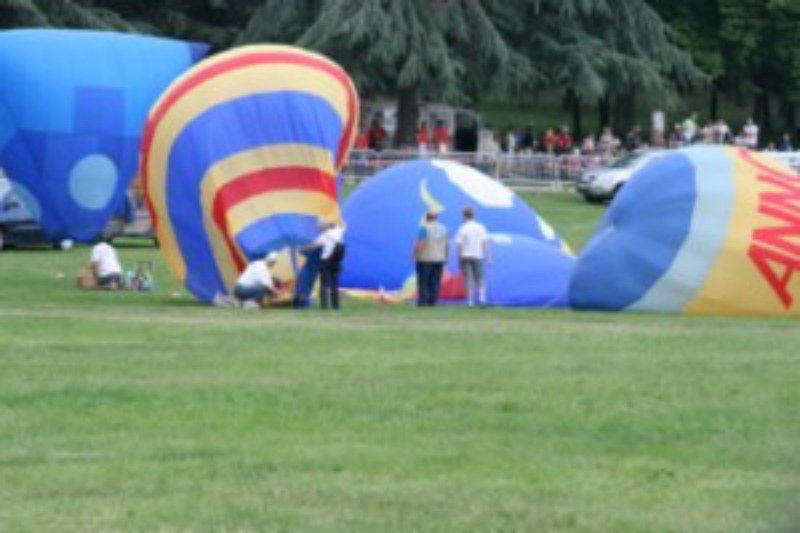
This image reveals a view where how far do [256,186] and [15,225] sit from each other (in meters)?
14.6

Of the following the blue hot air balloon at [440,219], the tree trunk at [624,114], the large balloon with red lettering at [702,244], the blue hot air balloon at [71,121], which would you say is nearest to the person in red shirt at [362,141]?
the tree trunk at [624,114]

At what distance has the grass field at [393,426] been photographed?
33.3 feet

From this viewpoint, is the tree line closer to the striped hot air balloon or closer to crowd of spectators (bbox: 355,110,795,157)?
crowd of spectators (bbox: 355,110,795,157)

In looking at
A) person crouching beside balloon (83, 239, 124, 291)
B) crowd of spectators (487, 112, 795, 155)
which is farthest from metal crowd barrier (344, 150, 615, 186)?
person crouching beside balloon (83, 239, 124, 291)

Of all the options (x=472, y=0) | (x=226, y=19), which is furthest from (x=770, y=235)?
(x=226, y=19)

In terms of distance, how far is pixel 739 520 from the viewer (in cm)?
979

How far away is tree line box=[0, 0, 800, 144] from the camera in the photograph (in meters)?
55.7

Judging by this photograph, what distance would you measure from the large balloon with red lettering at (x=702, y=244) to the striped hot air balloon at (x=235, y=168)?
3830 mm

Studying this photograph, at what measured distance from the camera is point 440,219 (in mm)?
33062

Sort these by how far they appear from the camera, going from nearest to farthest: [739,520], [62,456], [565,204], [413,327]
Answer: [739,520]
[62,456]
[413,327]
[565,204]

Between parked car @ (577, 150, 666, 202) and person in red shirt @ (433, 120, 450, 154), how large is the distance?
429 cm

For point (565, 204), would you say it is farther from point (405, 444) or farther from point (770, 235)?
point (405, 444)

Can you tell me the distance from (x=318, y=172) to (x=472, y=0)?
29.5 meters

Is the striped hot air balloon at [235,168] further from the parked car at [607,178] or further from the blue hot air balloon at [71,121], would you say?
the parked car at [607,178]
